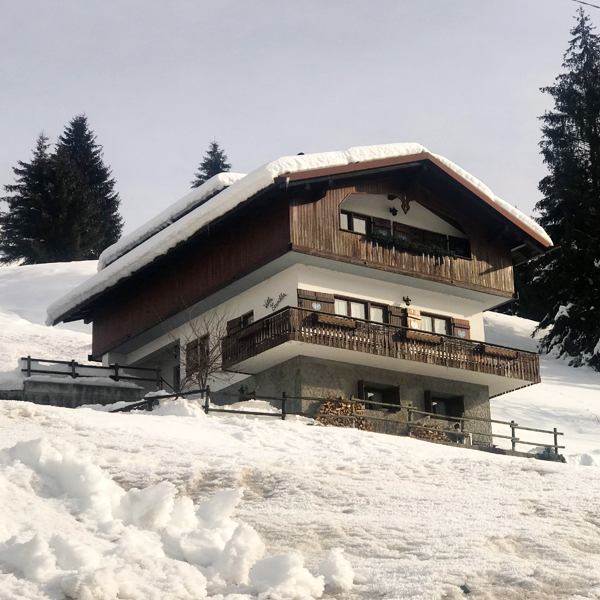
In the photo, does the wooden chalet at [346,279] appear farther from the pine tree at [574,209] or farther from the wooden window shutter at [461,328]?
the pine tree at [574,209]

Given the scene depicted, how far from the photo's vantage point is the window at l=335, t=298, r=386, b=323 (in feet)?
90.6

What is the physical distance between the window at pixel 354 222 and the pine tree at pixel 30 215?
1364 inches

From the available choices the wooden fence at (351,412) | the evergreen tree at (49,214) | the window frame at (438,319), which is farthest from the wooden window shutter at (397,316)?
the evergreen tree at (49,214)

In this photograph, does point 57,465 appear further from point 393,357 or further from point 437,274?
point 437,274

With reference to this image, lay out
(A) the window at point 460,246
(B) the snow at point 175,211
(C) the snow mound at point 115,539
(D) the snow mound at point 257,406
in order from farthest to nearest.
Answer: (A) the window at point 460,246 → (B) the snow at point 175,211 → (D) the snow mound at point 257,406 → (C) the snow mound at point 115,539

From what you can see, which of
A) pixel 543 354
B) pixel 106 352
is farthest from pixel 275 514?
pixel 543 354

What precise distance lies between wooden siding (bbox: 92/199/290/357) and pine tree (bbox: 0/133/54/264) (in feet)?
85.0

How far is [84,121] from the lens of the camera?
6794 centimetres

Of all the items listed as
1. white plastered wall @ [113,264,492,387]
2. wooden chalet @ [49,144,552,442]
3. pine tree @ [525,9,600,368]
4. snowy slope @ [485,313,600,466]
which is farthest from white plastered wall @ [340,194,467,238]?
pine tree @ [525,9,600,368]

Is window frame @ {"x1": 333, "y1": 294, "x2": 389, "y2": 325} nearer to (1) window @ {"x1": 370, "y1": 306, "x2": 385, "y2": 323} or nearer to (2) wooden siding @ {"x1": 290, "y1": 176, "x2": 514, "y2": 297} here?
(1) window @ {"x1": 370, "y1": 306, "x2": 385, "y2": 323}

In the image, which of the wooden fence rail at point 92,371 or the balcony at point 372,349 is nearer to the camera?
the balcony at point 372,349

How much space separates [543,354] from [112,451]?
35.4 meters

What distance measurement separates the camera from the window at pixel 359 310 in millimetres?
27625

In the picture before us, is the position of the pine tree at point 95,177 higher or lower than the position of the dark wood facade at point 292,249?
higher
